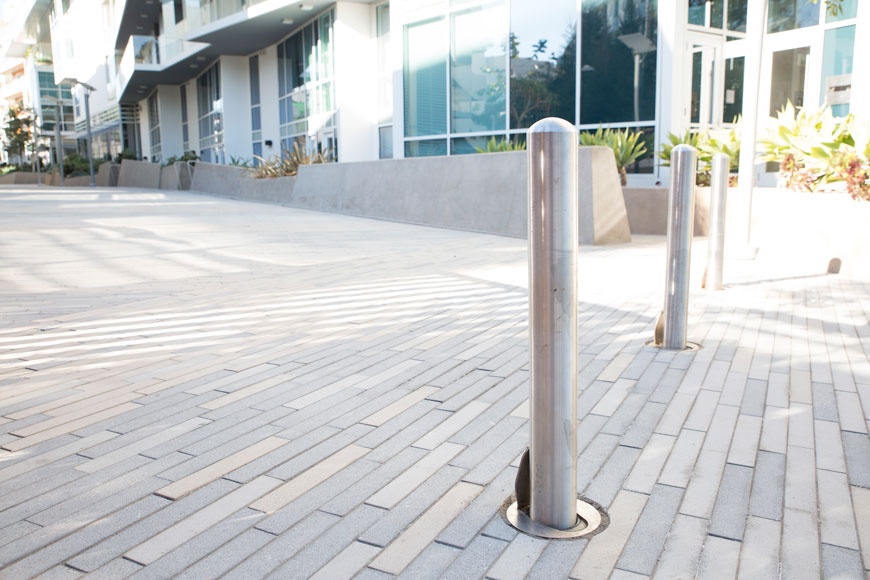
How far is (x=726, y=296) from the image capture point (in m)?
5.81

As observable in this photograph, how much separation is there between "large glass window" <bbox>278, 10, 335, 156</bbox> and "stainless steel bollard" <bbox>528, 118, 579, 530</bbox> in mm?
23162

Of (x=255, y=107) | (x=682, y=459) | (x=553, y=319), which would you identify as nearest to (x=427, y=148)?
(x=255, y=107)

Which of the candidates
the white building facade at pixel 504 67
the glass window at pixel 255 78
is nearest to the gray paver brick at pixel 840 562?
the white building facade at pixel 504 67

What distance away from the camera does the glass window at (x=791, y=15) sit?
1531 centimetres

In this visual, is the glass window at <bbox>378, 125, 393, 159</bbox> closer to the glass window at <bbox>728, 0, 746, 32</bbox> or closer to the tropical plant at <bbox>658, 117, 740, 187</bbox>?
the glass window at <bbox>728, 0, 746, 32</bbox>

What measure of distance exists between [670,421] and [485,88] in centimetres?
1512

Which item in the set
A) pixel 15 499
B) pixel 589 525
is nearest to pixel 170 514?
pixel 15 499

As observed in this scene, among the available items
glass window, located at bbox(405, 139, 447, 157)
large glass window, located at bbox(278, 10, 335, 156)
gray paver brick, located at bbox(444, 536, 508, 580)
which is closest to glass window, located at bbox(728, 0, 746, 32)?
glass window, located at bbox(405, 139, 447, 157)

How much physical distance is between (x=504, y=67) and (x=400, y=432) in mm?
14892

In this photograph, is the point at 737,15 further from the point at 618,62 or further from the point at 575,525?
the point at 575,525

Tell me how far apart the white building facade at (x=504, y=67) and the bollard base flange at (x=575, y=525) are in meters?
7.01

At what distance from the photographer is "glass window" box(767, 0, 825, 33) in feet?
50.2

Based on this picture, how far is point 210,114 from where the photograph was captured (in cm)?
3647

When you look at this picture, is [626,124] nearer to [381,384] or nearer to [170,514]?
[381,384]
